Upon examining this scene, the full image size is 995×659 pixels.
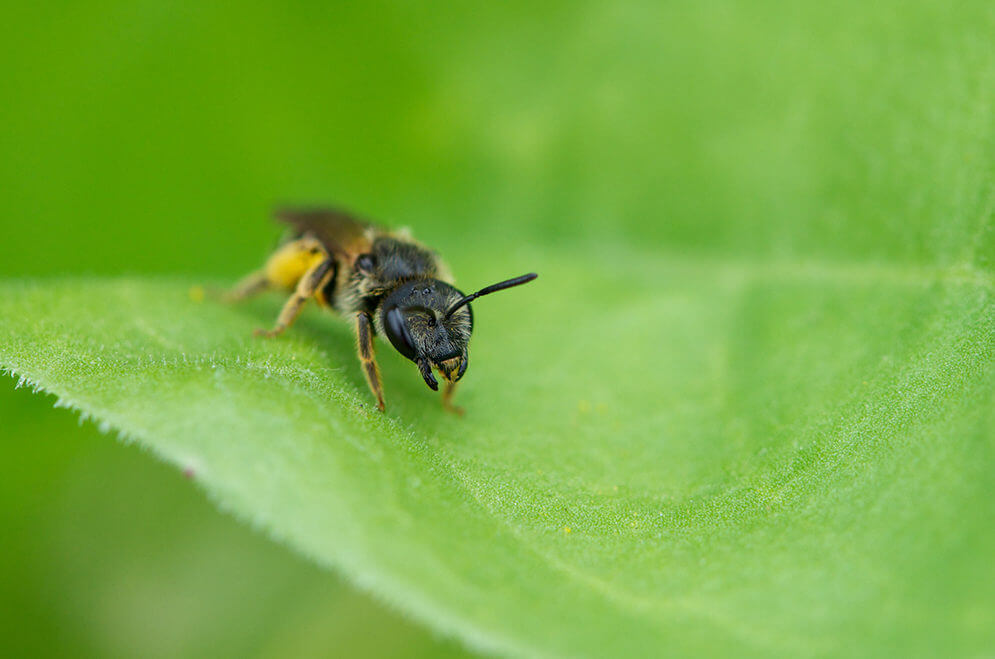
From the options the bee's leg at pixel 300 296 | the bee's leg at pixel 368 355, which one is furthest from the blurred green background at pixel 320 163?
the bee's leg at pixel 368 355

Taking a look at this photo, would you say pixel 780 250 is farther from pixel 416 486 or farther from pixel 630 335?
pixel 416 486

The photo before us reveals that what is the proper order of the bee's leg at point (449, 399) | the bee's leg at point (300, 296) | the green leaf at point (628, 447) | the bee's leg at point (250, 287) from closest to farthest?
the green leaf at point (628, 447) < the bee's leg at point (449, 399) < the bee's leg at point (300, 296) < the bee's leg at point (250, 287)

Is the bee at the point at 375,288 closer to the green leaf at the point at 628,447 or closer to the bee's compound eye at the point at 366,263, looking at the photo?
the bee's compound eye at the point at 366,263

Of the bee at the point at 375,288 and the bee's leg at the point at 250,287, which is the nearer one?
the bee at the point at 375,288

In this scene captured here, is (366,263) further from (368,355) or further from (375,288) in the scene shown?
(368,355)

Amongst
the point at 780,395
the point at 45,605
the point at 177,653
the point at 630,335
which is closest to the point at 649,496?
the point at 780,395

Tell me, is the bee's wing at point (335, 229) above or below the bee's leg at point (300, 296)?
above

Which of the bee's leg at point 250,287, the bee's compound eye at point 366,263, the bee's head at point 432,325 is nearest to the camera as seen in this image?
the bee's head at point 432,325
